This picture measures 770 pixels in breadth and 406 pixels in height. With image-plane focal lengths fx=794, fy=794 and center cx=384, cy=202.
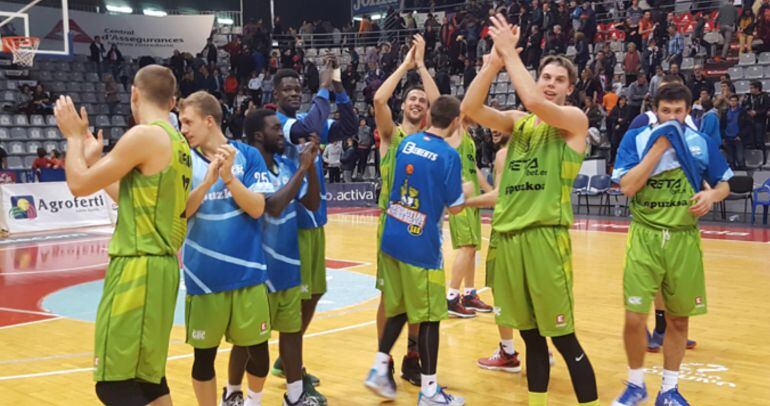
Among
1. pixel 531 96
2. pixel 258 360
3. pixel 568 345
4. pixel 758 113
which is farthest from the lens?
A: pixel 758 113

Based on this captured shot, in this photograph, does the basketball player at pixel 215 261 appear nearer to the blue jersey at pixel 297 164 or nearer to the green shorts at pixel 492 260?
the blue jersey at pixel 297 164

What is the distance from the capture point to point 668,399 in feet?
15.9

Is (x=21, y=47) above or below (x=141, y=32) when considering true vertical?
below

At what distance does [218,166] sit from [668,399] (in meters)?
3.04

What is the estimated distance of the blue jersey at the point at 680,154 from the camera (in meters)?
4.75

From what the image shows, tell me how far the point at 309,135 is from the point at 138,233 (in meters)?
1.71

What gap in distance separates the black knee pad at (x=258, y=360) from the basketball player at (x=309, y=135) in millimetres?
713

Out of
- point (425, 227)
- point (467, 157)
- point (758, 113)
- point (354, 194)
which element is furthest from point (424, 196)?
point (354, 194)

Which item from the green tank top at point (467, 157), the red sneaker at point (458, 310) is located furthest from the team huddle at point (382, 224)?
the red sneaker at point (458, 310)

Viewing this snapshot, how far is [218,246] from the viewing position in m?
4.23

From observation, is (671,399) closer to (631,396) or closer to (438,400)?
(631,396)

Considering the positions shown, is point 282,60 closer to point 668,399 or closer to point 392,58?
point 392,58

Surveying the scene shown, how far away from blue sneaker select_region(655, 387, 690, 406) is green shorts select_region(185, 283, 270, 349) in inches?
97.7

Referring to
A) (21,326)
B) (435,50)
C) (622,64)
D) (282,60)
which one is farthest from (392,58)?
(21,326)
